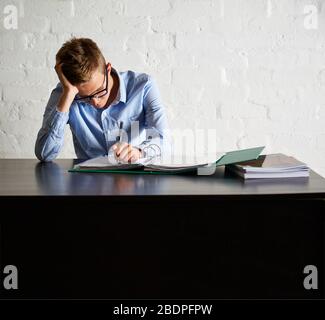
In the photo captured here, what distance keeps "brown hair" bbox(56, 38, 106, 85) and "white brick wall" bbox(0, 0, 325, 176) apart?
82 centimetres

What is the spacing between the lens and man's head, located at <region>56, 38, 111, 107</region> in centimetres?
197

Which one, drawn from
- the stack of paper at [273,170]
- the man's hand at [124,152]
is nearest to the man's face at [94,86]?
the man's hand at [124,152]

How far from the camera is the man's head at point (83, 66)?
1.97 metres

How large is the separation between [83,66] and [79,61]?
0.07ft

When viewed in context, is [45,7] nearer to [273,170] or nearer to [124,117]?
[124,117]

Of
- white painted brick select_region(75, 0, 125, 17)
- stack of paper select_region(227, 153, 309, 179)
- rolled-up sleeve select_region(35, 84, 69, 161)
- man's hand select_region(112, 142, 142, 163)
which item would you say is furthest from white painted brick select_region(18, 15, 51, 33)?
stack of paper select_region(227, 153, 309, 179)

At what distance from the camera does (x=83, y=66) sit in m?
1.97

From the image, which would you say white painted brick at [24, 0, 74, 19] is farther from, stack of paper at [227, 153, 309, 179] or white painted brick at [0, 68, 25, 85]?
stack of paper at [227, 153, 309, 179]

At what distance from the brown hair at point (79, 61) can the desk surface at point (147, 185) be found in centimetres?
42

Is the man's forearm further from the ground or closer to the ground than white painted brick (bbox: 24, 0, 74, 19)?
closer to the ground
